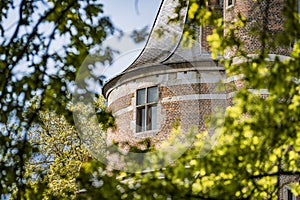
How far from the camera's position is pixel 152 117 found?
15375 mm

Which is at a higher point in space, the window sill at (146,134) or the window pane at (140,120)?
the window pane at (140,120)

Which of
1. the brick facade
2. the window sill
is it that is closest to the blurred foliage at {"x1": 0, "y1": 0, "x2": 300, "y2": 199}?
the brick facade

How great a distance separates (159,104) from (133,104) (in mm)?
798

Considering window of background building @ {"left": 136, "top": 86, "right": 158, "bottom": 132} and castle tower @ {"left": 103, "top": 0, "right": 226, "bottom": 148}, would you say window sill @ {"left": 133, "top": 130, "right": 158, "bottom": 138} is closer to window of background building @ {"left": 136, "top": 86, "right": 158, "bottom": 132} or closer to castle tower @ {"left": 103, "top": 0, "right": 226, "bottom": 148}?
castle tower @ {"left": 103, "top": 0, "right": 226, "bottom": 148}

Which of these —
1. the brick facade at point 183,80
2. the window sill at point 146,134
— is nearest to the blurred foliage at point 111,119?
the brick facade at point 183,80

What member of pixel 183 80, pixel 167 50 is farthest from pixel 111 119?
pixel 167 50

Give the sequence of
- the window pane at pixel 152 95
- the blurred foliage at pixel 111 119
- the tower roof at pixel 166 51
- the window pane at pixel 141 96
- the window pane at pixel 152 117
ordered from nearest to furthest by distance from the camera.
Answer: the blurred foliage at pixel 111 119 → the tower roof at pixel 166 51 → the window pane at pixel 152 117 → the window pane at pixel 152 95 → the window pane at pixel 141 96

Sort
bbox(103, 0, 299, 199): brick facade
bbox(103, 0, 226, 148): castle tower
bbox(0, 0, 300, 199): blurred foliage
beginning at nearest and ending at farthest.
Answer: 1. bbox(0, 0, 300, 199): blurred foliage
2. bbox(103, 0, 299, 199): brick facade
3. bbox(103, 0, 226, 148): castle tower

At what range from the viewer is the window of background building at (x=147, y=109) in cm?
1541

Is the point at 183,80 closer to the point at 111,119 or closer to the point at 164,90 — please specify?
the point at 164,90

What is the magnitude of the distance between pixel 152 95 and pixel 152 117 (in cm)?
55

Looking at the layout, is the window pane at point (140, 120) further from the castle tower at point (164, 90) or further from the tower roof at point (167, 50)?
the tower roof at point (167, 50)

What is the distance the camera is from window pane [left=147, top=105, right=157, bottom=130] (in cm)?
1533

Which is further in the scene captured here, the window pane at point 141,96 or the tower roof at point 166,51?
the window pane at point 141,96
